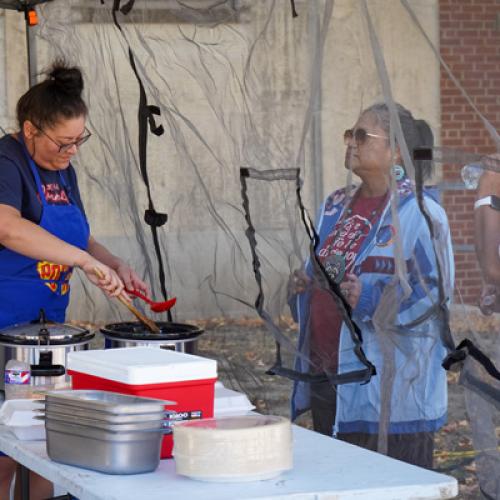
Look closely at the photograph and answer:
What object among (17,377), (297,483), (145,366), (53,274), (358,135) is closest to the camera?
(297,483)

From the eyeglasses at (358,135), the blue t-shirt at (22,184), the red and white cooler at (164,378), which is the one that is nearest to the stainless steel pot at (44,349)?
the blue t-shirt at (22,184)

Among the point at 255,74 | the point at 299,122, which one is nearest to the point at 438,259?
the point at 299,122

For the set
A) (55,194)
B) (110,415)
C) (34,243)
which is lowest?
(110,415)

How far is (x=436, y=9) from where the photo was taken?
2.45m

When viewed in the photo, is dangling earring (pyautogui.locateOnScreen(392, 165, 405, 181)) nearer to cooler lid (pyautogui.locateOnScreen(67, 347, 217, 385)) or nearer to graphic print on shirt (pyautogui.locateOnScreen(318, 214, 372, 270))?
graphic print on shirt (pyautogui.locateOnScreen(318, 214, 372, 270))

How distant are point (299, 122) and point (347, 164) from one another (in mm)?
206

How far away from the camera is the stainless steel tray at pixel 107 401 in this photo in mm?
1702

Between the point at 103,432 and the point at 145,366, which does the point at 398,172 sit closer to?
the point at 145,366

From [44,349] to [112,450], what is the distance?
0.72 meters

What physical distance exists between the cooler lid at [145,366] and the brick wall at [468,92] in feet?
2.61

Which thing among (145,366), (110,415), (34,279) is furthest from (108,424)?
(34,279)

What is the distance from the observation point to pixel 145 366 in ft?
5.91

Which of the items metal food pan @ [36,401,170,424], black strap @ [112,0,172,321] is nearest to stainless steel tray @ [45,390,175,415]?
metal food pan @ [36,401,170,424]

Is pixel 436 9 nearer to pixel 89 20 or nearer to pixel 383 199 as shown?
pixel 383 199
